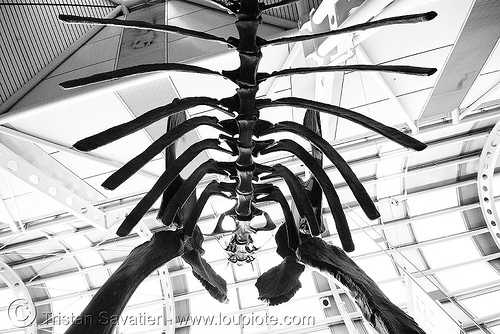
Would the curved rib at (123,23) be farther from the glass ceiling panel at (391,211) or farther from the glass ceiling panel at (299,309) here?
the glass ceiling panel at (299,309)

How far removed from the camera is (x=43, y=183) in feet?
32.7

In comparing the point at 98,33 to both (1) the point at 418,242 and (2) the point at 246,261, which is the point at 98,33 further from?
(1) the point at 418,242

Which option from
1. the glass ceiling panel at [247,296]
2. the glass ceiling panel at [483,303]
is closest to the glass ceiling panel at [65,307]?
the glass ceiling panel at [247,296]

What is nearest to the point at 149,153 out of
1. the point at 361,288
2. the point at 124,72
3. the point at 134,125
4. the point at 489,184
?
the point at 134,125

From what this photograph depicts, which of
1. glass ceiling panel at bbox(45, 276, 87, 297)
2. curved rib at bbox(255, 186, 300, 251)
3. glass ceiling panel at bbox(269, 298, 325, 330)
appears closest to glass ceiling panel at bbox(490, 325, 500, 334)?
glass ceiling panel at bbox(269, 298, 325, 330)

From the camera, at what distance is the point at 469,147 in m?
13.7

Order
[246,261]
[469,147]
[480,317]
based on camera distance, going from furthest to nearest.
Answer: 1. [469,147]
2. [480,317]
3. [246,261]

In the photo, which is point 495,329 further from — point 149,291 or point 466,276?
point 149,291

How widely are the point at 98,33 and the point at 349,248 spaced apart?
32.5ft

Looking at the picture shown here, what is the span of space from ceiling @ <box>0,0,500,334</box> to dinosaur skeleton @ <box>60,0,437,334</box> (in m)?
3.48

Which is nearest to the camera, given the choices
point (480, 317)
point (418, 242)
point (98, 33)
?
point (98, 33)

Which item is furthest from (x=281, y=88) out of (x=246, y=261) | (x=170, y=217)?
(x=170, y=217)

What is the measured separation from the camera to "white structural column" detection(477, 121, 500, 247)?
42.4ft

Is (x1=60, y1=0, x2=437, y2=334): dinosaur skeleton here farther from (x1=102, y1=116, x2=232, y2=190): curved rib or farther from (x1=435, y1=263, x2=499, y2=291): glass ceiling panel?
(x1=435, y1=263, x2=499, y2=291): glass ceiling panel
